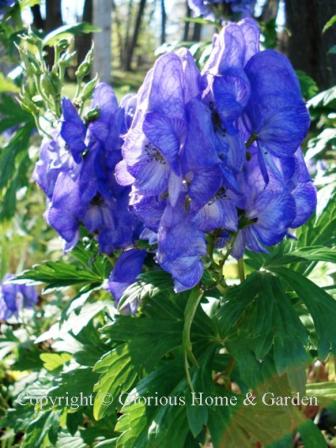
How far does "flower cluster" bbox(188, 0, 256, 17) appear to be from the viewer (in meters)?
2.91

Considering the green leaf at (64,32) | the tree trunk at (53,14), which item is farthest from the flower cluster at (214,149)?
the tree trunk at (53,14)

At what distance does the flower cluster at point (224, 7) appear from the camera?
291cm

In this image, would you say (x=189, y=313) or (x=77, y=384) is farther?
(x=77, y=384)

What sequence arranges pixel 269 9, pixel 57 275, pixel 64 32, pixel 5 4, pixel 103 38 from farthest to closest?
pixel 103 38 < pixel 269 9 < pixel 5 4 < pixel 64 32 < pixel 57 275

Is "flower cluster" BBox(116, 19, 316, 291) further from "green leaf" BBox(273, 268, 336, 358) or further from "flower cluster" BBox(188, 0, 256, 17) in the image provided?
"flower cluster" BBox(188, 0, 256, 17)

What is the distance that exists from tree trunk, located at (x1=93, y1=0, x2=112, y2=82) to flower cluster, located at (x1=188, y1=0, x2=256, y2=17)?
9.47 ft

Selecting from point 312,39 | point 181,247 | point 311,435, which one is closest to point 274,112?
point 181,247

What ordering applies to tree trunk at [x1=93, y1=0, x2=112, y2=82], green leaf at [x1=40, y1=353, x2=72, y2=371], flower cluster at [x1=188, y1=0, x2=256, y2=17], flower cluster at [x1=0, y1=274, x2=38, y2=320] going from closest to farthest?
green leaf at [x1=40, y1=353, x2=72, y2=371], flower cluster at [x1=0, y1=274, x2=38, y2=320], flower cluster at [x1=188, y1=0, x2=256, y2=17], tree trunk at [x1=93, y1=0, x2=112, y2=82]

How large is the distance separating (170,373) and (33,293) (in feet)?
5.01

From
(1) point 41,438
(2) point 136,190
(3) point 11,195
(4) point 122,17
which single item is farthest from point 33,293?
(4) point 122,17

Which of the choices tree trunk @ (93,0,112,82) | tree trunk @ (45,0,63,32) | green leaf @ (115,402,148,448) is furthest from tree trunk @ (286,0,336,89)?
tree trunk @ (93,0,112,82)

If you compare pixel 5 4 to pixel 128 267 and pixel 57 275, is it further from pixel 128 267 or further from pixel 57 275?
pixel 128 267

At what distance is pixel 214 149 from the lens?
1102 millimetres

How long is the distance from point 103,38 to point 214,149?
5142 millimetres
